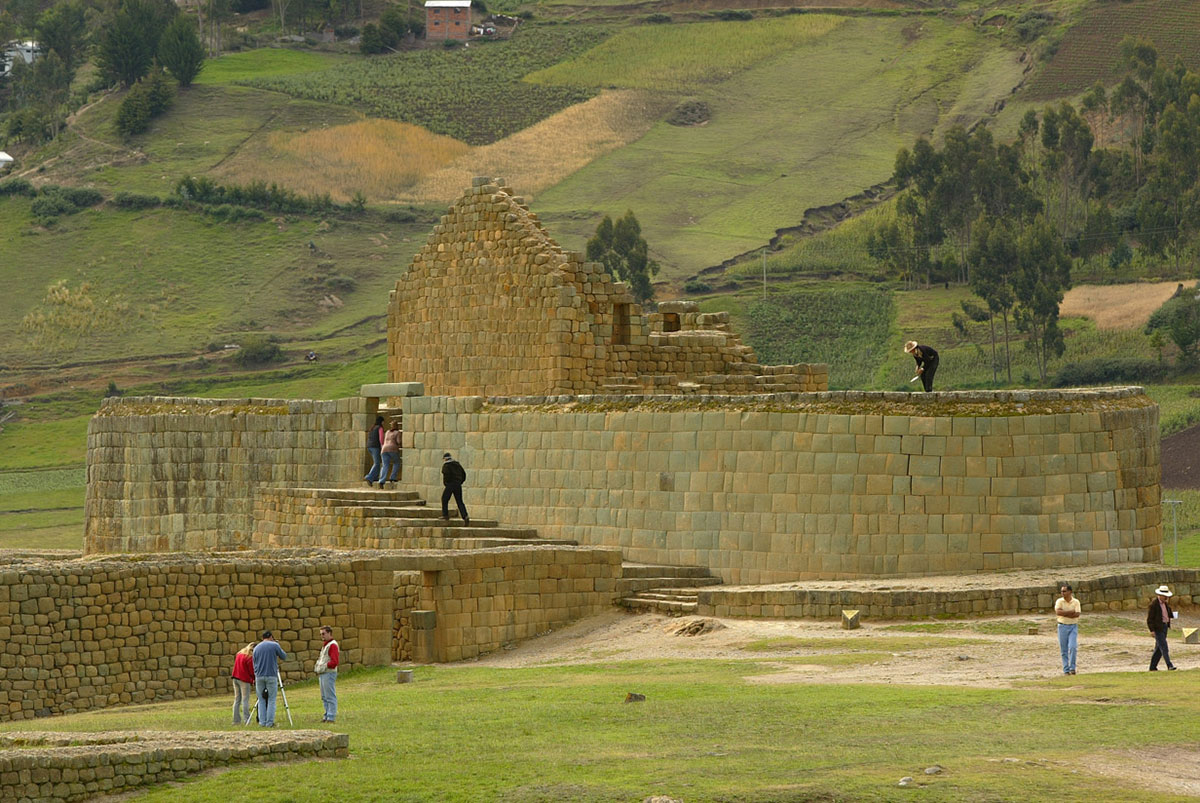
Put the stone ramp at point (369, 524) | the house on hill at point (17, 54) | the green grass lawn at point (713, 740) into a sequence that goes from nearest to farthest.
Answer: the green grass lawn at point (713, 740), the stone ramp at point (369, 524), the house on hill at point (17, 54)

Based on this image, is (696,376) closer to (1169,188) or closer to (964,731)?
(964,731)

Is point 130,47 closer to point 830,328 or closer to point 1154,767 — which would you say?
point 830,328

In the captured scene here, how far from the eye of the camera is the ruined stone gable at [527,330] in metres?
31.5

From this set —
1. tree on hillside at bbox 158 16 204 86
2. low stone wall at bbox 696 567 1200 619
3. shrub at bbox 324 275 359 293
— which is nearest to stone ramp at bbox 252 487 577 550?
low stone wall at bbox 696 567 1200 619

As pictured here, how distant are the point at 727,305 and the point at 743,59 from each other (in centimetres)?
5274

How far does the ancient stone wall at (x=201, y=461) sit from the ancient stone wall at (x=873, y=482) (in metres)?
5.34

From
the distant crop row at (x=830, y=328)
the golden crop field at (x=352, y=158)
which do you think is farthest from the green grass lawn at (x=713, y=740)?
the golden crop field at (x=352, y=158)

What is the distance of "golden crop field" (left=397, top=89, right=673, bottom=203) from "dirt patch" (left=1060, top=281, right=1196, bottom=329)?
35408 millimetres

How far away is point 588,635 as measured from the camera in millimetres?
26203

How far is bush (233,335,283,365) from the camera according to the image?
3524 inches

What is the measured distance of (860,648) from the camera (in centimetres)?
2281

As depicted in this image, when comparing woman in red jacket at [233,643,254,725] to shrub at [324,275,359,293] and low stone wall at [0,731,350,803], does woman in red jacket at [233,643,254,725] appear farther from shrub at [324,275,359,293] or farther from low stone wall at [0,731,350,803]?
shrub at [324,275,359,293]

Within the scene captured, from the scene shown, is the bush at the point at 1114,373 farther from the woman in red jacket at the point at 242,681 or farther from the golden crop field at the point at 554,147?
the woman in red jacket at the point at 242,681

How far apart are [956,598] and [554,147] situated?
98.5 m
